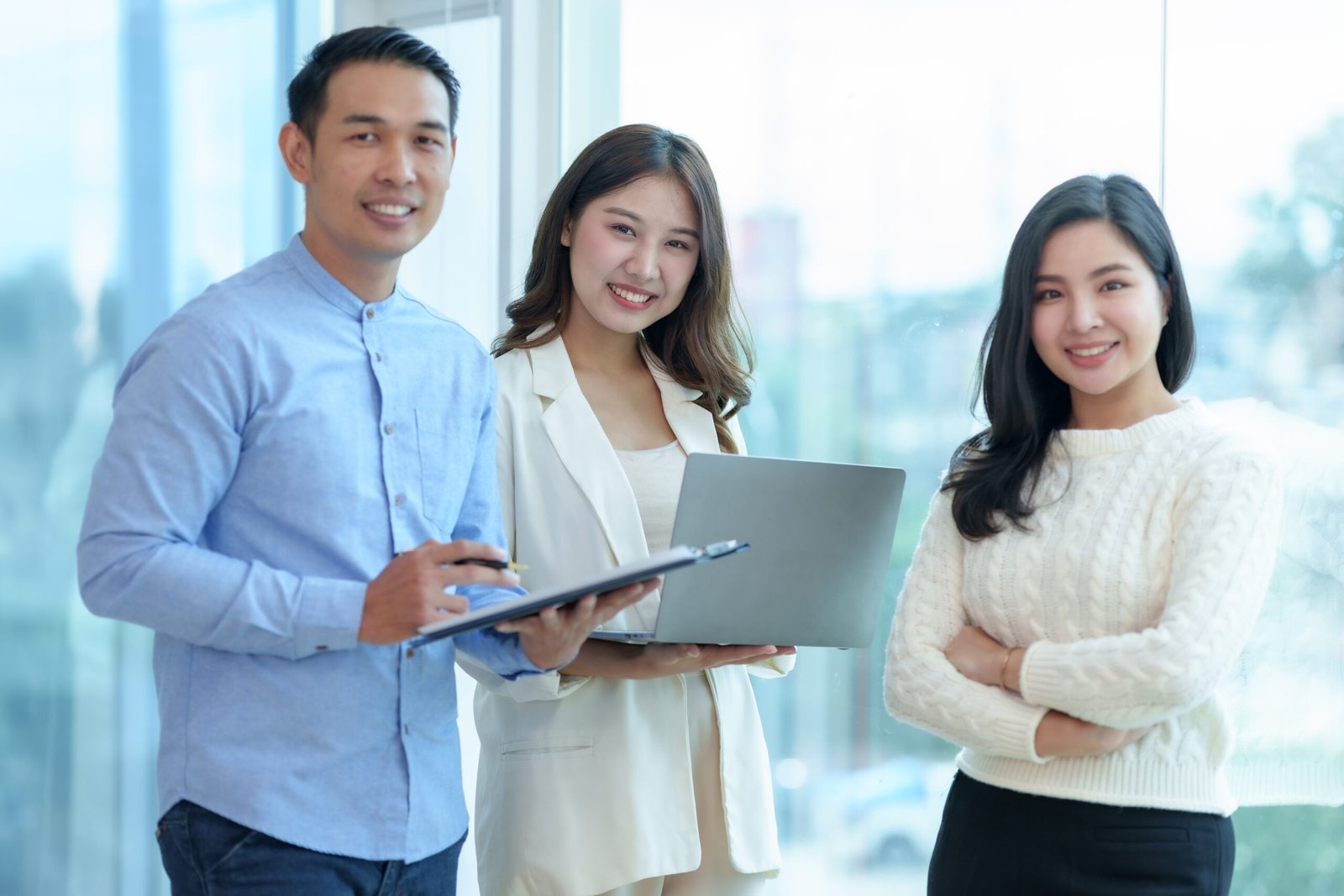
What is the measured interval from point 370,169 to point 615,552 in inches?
26.4

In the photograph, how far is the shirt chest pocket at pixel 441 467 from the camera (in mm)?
1462

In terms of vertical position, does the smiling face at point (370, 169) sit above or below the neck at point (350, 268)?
above

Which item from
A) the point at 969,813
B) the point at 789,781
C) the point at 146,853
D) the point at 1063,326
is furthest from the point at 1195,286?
the point at 146,853

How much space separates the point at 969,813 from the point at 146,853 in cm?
160

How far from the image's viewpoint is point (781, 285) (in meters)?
2.66

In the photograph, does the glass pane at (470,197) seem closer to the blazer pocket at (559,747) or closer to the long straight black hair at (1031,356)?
the blazer pocket at (559,747)

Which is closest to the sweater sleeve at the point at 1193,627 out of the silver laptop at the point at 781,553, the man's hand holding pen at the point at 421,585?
the silver laptop at the point at 781,553

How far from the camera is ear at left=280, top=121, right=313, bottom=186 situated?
1.47 metres

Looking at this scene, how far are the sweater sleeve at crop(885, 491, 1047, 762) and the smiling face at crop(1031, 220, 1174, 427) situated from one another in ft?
0.88

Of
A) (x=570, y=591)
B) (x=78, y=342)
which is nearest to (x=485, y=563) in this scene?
(x=570, y=591)

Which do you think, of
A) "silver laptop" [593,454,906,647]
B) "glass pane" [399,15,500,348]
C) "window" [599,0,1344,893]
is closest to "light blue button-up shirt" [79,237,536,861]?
"silver laptop" [593,454,906,647]

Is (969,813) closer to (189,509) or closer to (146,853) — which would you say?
(189,509)

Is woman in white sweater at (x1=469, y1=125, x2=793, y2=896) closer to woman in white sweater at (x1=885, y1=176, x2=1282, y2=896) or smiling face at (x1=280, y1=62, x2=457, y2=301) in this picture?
woman in white sweater at (x1=885, y1=176, x2=1282, y2=896)

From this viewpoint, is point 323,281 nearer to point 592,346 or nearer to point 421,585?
point 421,585
